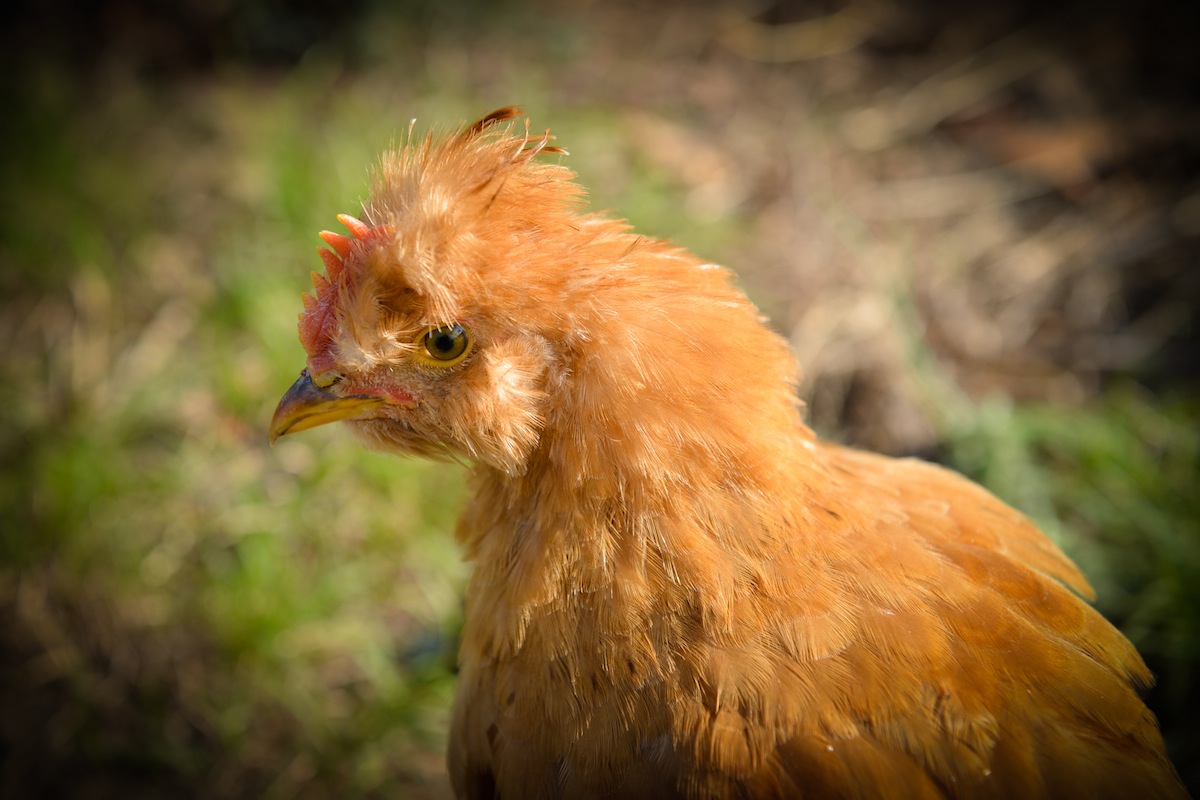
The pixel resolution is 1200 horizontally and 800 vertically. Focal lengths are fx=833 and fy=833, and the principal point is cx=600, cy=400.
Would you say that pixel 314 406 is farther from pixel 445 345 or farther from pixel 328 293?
pixel 445 345

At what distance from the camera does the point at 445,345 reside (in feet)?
5.65

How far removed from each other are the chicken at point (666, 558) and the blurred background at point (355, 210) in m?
1.34

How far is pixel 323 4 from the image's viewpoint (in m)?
5.22

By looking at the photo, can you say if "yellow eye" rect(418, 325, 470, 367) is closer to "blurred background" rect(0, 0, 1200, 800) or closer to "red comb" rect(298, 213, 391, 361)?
"red comb" rect(298, 213, 391, 361)

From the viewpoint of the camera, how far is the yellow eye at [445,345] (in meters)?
1.70

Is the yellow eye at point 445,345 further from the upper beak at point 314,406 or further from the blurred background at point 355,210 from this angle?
the blurred background at point 355,210

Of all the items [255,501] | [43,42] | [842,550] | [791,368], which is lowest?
[255,501]

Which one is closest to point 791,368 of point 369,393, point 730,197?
point 369,393

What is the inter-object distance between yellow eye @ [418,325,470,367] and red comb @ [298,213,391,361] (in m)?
0.22

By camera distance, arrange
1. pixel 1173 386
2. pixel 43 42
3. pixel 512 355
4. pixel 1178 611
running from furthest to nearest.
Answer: pixel 43 42, pixel 1173 386, pixel 1178 611, pixel 512 355

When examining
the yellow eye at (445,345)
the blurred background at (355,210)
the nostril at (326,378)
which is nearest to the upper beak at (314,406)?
the nostril at (326,378)

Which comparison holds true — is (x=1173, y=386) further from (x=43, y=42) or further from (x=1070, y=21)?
(x=43, y=42)

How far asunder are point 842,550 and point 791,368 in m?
0.41

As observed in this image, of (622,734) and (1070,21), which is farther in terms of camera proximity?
(1070,21)
